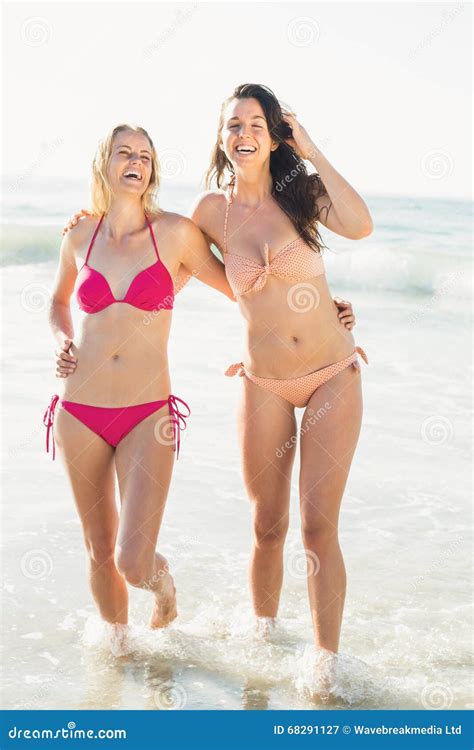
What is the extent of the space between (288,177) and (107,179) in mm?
740

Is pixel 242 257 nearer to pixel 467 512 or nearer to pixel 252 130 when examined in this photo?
pixel 252 130

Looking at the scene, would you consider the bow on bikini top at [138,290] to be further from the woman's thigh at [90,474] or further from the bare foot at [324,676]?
the bare foot at [324,676]

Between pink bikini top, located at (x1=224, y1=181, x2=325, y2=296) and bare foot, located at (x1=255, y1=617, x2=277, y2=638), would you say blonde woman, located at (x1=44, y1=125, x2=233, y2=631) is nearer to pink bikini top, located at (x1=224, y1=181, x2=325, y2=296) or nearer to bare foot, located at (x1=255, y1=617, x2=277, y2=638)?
pink bikini top, located at (x1=224, y1=181, x2=325, y2=296)

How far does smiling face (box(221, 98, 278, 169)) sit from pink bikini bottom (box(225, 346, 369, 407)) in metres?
0.83

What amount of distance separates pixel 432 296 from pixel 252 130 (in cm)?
Result: 1262

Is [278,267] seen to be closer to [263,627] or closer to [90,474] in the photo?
[90,474]

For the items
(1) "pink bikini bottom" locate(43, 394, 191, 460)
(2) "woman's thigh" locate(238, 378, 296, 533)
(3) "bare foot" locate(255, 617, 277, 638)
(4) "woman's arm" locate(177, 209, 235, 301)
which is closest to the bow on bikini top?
(4) "woman's arm" locate(177, 209, 235, 301)

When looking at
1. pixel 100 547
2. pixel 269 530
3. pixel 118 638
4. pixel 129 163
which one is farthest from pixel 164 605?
pixel 129 163

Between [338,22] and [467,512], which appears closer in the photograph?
[467,512]

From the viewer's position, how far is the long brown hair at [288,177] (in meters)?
3.76

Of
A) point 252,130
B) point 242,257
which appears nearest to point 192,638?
point 242,257

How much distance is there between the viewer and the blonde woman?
3748 millimetres

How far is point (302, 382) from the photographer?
3.80 meters
